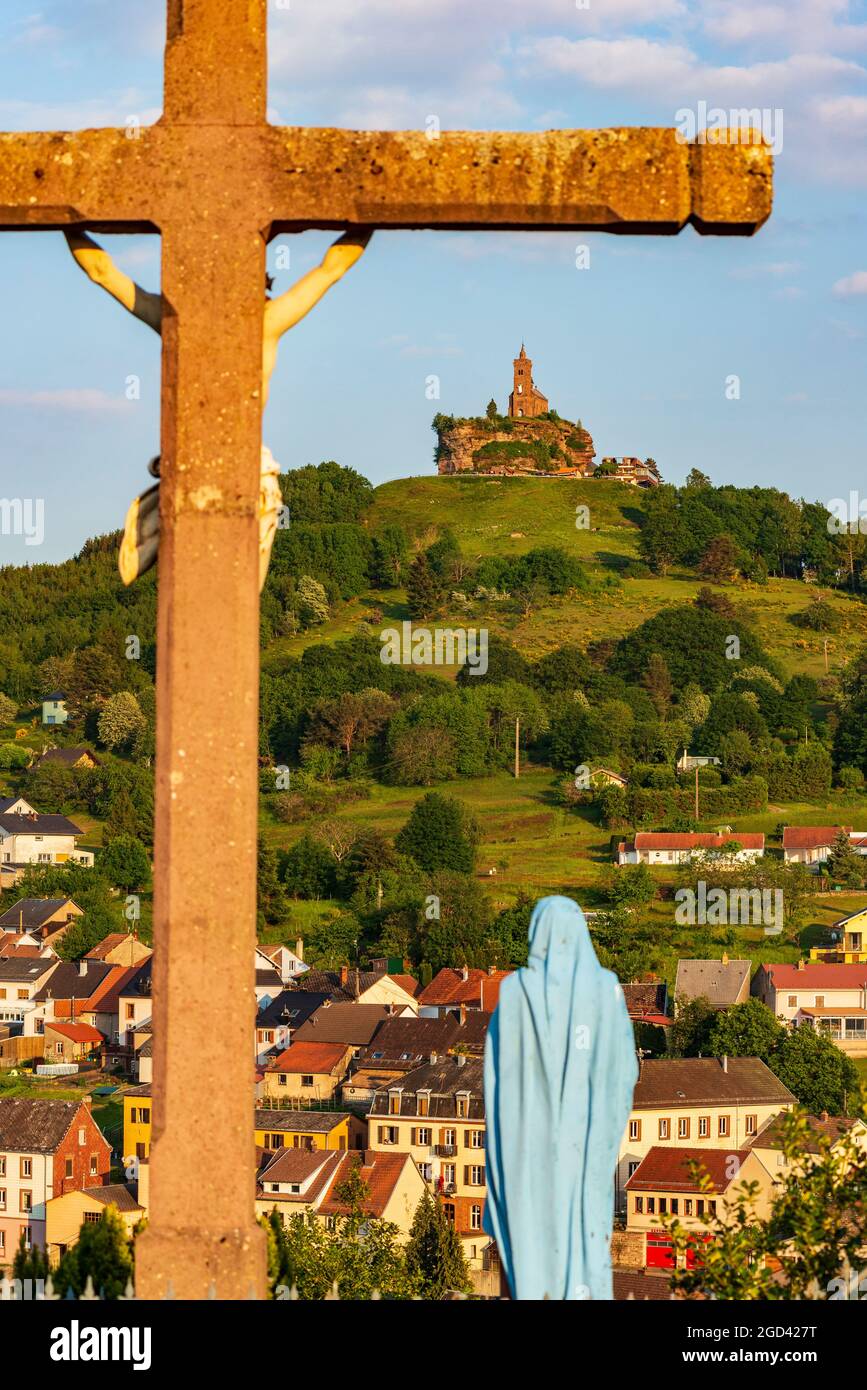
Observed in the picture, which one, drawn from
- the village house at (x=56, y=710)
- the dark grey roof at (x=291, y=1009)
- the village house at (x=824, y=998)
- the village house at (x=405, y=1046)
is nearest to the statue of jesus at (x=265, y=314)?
the village house at (x=405, y=1046)

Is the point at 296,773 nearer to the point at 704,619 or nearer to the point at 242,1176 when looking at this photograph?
the point at 704,619

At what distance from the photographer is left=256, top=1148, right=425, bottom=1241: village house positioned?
162ft

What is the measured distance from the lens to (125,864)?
96.2 metres

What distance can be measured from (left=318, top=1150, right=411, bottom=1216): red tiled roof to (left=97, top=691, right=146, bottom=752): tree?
69.0 m

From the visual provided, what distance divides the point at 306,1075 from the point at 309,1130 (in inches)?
372

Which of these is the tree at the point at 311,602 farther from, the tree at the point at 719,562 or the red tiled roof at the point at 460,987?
the red tiled roof at the point at 460,987

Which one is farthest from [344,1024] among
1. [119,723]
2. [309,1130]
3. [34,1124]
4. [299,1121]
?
[119,723]

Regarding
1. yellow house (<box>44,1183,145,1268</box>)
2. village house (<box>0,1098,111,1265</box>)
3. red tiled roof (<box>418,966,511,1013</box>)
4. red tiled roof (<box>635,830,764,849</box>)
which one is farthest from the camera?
red tiled roof (<box>635,830,764,849</box>)

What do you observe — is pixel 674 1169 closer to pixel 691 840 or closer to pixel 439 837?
pixel 439 837

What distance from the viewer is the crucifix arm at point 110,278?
22.2ft

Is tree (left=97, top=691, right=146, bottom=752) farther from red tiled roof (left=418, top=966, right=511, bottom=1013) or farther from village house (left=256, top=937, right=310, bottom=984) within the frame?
red tiled roof (left=418, top=966, right=511, bottom=1013)

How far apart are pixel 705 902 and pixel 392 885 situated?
13041 millimetres

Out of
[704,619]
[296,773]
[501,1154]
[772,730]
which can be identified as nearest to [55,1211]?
[501,1154]

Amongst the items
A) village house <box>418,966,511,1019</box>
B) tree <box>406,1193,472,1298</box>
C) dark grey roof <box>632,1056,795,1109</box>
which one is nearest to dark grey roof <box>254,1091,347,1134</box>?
dark grey roof <box>632,1056,795,1109</box>
